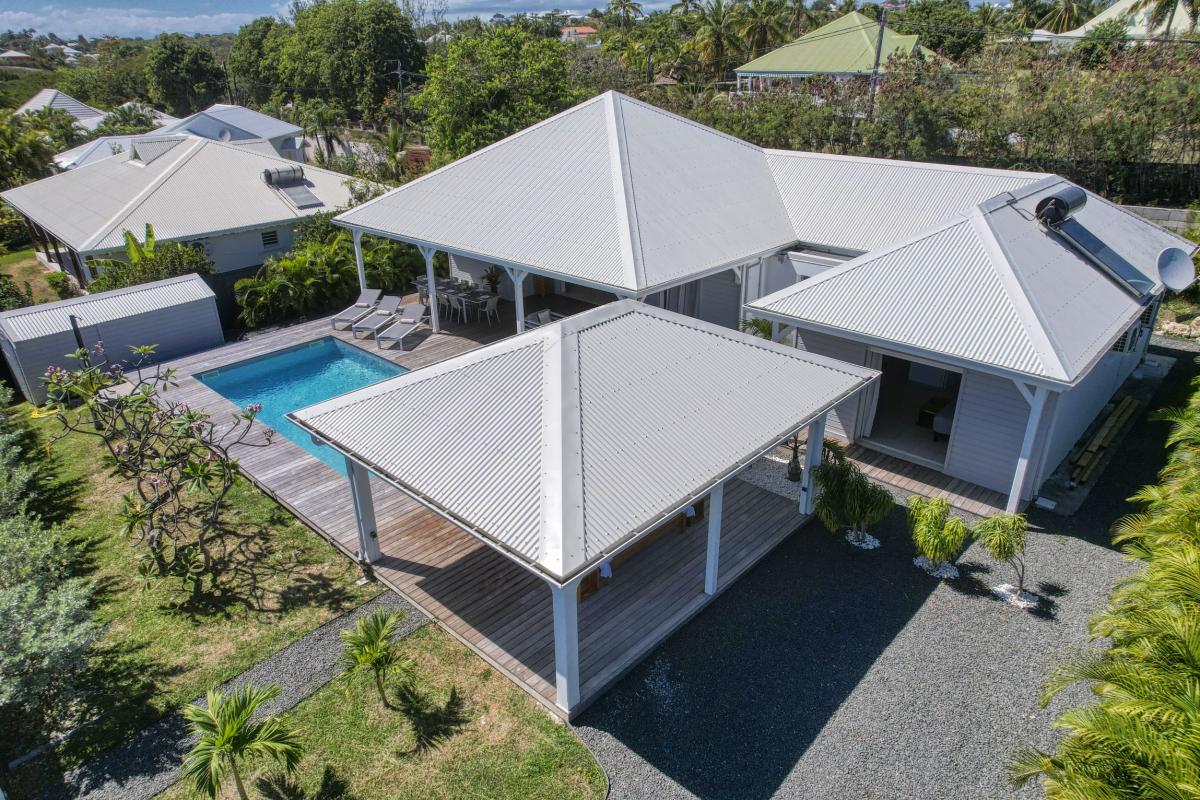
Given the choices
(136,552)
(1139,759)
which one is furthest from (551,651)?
(136,552)

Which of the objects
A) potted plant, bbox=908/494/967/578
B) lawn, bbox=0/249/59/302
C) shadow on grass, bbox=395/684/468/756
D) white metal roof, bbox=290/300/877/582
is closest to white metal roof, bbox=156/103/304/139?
lawn, bbox=0/249/59/302

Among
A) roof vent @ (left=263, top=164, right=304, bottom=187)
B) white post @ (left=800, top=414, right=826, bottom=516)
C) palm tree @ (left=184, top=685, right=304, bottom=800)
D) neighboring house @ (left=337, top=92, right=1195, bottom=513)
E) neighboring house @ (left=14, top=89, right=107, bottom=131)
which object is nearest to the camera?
palm tree @ (left=184, top=685, right=304, bottom=800)

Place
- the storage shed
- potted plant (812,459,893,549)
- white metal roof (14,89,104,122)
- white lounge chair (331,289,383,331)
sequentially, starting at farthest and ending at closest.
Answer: white metal roof (14,89,104,122)
white lounge chair (331,289,383,331)
the storage shed
potted plant (812,459,893,549)

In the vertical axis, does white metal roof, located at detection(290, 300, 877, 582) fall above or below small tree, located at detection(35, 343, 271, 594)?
above

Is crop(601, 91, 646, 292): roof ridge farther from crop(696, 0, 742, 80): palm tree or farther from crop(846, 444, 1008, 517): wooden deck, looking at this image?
crop(696, 0, 742, 80): palm tree

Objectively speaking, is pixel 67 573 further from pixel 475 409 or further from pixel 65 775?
pixel 475 409

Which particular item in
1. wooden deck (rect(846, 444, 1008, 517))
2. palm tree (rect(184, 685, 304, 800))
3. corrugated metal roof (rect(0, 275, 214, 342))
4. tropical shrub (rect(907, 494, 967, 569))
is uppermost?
corrugated metal roof (rect(0, 275, 214, 342))

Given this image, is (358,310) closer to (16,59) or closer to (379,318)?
(379,318)
